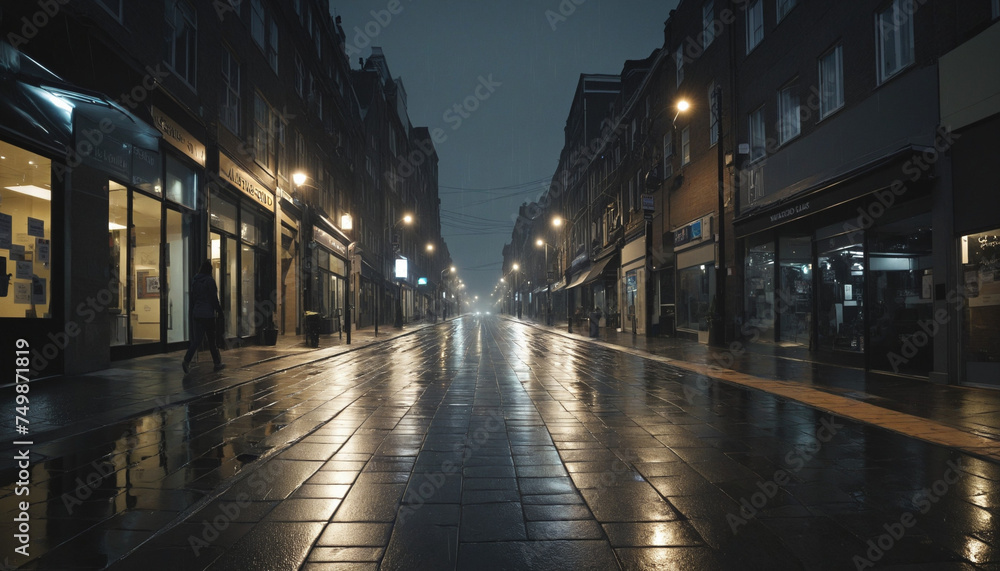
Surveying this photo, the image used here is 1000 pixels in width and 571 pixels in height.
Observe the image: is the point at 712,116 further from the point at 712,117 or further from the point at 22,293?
the point at 22,293

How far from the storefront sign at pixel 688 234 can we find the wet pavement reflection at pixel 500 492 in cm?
1448

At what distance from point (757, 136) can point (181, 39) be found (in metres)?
15.9

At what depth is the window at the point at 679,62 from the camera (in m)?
23.1

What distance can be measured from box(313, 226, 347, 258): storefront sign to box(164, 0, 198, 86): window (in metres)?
12.2

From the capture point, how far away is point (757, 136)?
17.1 metres

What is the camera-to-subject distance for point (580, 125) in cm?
4703

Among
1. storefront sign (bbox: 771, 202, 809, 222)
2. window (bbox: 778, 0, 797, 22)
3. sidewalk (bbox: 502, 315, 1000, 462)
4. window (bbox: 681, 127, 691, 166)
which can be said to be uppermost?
window (bbox: 778, 0, 797, 22)

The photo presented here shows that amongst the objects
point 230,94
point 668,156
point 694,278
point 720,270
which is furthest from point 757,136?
point 230,94

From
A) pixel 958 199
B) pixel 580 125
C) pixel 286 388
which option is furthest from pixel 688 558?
pixel 580 125

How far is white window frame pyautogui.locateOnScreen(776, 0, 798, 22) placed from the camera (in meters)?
15.1

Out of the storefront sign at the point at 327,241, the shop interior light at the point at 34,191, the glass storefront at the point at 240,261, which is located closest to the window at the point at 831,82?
the shop interior light at the point at 34,191

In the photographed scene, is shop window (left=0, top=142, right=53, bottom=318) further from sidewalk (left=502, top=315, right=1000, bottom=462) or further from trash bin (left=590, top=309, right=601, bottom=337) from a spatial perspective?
trash bin (left=590, top=309, right=601, bottom=337)

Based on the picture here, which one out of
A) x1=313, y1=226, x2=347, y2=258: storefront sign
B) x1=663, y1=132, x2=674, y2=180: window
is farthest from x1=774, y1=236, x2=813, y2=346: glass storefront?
x1=313, y1=226, x2=347, y2=258: storefront sign

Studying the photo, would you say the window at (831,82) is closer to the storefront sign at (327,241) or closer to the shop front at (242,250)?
the shop front at (242,250)
